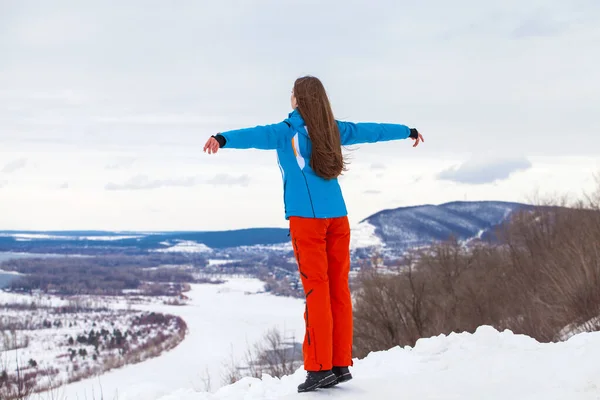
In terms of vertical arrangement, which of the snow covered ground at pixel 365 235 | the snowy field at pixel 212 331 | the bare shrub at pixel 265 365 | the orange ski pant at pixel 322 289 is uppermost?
the orange ski pant at pixel 322 289

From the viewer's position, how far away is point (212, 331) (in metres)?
85.9

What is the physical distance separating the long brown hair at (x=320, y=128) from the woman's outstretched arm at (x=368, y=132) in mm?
124

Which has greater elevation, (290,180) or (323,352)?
(290,180)

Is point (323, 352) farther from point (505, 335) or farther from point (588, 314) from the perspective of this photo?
point (588, 314)

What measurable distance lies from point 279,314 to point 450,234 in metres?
57.2

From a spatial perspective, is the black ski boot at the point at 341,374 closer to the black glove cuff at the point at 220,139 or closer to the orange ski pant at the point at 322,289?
the orange ski pant at the point at 322,289

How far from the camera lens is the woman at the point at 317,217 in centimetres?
346

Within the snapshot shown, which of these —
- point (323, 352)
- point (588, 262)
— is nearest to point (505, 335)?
point (323, 352)

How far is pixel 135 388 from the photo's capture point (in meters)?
4.79

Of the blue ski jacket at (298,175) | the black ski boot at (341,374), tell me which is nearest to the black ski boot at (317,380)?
the black ski boot at (341,374)

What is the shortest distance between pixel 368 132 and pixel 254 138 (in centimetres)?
89

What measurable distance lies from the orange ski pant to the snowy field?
23104mm

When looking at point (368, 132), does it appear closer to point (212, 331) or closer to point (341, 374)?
point (341, 374)

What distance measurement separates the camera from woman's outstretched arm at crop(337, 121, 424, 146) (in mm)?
3785
